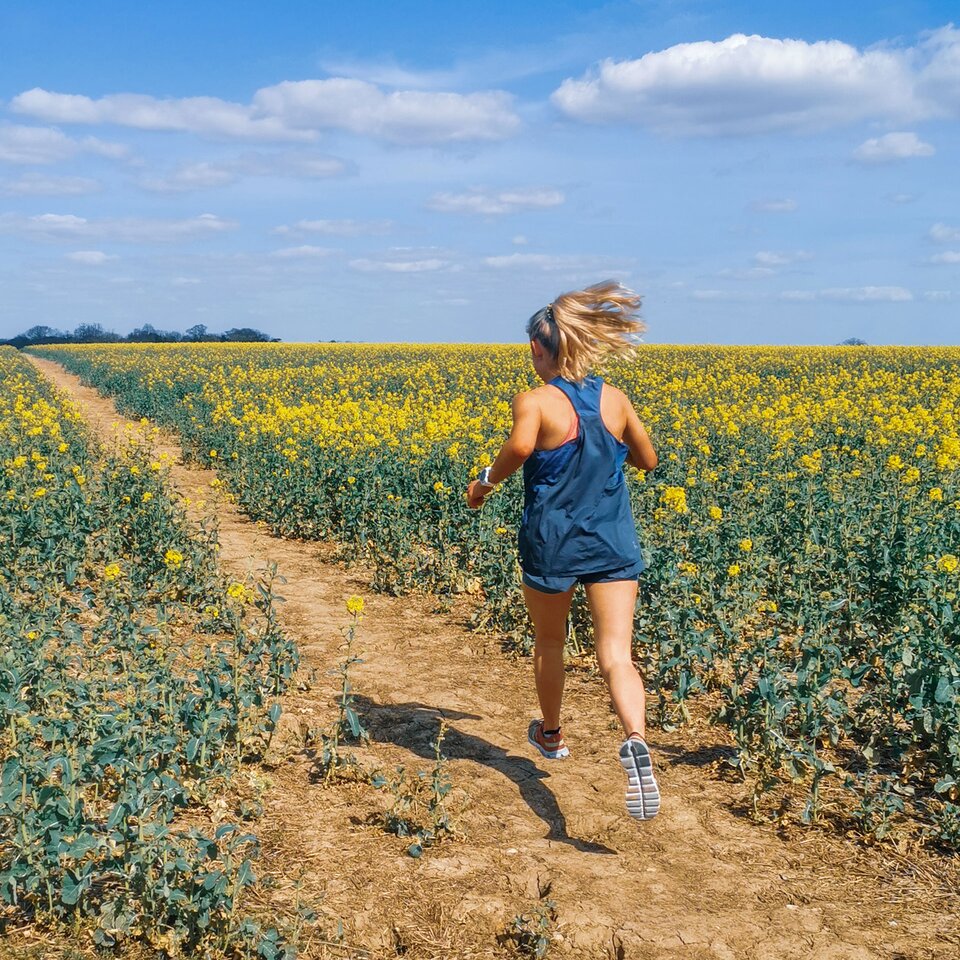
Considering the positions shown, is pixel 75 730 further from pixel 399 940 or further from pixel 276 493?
pixel 276 493

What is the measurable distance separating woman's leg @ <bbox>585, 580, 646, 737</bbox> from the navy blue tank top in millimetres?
120

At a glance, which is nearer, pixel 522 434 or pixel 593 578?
pixel 522 434

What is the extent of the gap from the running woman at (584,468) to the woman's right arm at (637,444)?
0.6 inches

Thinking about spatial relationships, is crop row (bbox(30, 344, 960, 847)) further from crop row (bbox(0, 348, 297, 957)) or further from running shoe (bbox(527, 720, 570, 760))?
crop row (bbox(0, 348, 297, 957))

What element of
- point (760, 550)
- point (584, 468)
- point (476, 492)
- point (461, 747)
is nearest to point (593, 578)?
point (584, 468)

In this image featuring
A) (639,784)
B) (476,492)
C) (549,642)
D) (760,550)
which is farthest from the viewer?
(760,550)

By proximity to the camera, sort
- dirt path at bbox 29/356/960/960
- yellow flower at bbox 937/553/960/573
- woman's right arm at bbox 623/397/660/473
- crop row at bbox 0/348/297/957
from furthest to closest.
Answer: yellow flower at bbox 937/553/960/573 < woman's right arm at bbox 623/397/660/473 < dirt path at bbox 29/356/960/960 < crop row at bbox 0/348/297/957

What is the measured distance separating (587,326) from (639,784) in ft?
6.55

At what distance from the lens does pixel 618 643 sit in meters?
4.52

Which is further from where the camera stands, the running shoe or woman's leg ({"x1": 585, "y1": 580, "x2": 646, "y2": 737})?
the running shoe

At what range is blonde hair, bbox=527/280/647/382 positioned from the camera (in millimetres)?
4453

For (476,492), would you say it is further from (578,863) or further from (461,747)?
(461,747)

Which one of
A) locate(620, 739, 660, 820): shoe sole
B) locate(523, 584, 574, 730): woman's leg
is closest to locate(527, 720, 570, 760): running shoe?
locate(523, 584, 574, 730): woman's leg

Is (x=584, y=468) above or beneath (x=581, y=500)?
above
